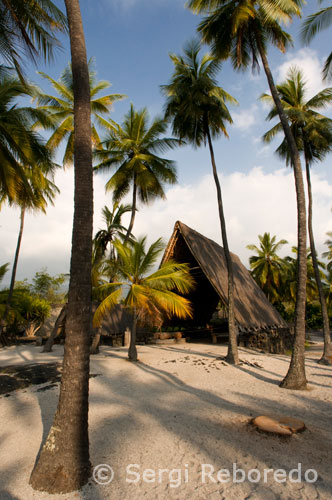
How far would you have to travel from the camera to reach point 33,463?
433cm

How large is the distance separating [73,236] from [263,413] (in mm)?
5330

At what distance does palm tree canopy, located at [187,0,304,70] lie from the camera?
977cm

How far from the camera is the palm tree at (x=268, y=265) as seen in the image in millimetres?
34125

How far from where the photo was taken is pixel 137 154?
54.2 ft

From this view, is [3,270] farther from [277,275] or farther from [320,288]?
[277,275]

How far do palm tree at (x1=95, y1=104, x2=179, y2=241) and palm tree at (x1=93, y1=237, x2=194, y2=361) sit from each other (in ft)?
17.3

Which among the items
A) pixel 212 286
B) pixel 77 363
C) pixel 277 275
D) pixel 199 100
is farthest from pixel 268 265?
pixel 77 363

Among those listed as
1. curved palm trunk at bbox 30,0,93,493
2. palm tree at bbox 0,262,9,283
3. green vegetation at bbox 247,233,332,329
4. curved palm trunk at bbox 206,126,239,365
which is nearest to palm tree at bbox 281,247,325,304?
green vegetation at bbox 247,233,332,329

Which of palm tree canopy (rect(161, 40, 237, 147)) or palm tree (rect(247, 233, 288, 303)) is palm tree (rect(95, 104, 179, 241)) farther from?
palm tree (rect(247, 233, 288, 303))

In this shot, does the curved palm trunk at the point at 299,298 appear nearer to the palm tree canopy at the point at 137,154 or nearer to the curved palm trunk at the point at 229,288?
the curved palm trunk at the point at 229,288

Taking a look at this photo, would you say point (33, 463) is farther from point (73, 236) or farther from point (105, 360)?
point (105, 360)

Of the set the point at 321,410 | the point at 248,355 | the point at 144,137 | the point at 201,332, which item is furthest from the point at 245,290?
the point at 321,410

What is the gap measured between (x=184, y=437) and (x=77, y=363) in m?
2.54

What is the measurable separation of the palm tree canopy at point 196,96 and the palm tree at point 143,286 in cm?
627
